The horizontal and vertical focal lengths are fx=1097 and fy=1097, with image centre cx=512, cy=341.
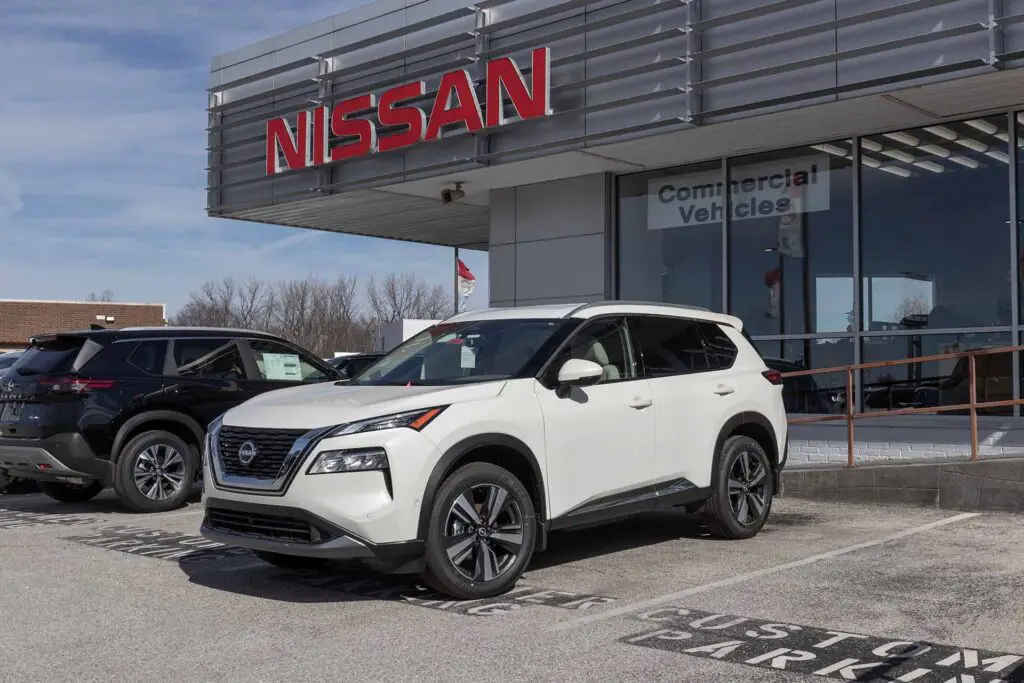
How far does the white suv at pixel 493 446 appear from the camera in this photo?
20.0 ft

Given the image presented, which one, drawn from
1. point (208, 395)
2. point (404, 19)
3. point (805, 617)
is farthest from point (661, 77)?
point (805, 617)

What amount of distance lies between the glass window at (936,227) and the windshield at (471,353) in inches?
259

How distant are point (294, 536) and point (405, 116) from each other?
10.0 meters

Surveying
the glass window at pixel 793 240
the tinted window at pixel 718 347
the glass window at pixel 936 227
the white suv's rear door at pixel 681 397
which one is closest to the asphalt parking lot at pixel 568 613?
the white suv's rear door at pixel 681 397

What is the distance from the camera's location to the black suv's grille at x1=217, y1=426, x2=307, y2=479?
633cm

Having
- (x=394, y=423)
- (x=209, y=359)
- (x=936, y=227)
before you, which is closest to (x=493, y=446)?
(x=394, y=423)

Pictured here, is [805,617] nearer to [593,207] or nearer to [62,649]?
[62,649]

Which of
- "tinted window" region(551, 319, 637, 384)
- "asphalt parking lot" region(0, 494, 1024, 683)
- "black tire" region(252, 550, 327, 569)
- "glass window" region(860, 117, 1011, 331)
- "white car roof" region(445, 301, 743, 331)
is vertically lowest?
"asphalt parking lot" region(0, 494, 1024, 683)

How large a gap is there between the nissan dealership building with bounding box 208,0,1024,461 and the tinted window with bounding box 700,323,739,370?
3.97 meters

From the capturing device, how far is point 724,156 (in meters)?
14.4

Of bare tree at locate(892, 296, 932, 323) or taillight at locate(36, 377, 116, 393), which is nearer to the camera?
taillight at locate(36, 377, 116, 393)

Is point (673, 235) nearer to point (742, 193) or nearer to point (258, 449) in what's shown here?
point (742, 193)

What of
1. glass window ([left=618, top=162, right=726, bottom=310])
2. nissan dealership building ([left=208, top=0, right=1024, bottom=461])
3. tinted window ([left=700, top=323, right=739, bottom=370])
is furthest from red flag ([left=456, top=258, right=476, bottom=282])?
tinted window ([left=700, top=323, right=739, bottom=370])

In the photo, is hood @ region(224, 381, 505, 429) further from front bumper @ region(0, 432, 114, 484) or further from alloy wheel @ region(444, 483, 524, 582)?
front bumper @ region(0, 432, 114, 484)
